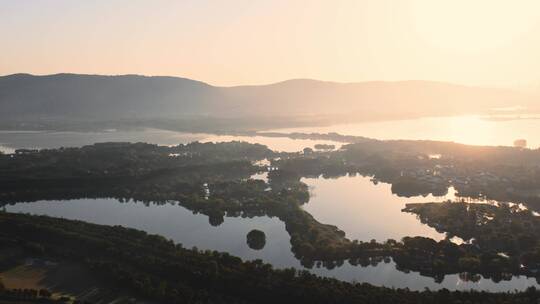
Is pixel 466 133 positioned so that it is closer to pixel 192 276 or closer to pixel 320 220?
pixel 320 220

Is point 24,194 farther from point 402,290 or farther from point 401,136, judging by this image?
point 401,136

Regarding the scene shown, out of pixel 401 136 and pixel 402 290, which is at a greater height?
pixel 401 136

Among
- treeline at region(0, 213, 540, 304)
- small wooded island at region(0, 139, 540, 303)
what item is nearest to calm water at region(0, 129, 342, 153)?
small wooded island at region(0, 139, 540, 303)

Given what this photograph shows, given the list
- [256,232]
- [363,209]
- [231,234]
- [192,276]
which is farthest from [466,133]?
[192,276]

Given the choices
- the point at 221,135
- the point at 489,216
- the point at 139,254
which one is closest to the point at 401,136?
the point at 221,135

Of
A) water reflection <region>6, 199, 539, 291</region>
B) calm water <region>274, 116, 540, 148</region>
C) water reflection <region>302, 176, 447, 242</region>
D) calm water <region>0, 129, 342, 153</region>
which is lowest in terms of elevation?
water reflection <region>6, 199, 539, 291</region>

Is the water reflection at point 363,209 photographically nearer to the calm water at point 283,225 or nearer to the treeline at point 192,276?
the calm water at point 283,225

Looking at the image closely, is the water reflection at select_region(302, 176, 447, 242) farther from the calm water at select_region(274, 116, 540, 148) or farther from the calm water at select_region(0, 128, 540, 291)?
the calm water at select_region(274, 116, 540, 148)
